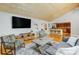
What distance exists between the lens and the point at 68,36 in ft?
6.24

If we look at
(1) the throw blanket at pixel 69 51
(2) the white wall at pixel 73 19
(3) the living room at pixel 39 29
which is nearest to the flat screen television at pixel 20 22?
(3) the living room at pixel 39 29

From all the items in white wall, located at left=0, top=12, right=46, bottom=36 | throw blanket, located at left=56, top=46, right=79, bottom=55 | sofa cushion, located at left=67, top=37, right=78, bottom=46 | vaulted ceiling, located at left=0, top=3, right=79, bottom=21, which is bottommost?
throw blanket, located at left=56, top=46, right=79, bottom=55

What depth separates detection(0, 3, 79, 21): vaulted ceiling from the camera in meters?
1.86

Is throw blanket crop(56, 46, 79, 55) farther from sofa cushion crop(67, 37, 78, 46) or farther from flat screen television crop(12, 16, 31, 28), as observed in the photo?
flat screen television crop(12, 16, 31, 28)

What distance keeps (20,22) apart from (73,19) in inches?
29.9

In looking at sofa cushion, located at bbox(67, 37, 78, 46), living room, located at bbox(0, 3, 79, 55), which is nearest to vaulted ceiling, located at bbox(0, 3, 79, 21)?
living room, located at bbox(0, 3, 79, 55)

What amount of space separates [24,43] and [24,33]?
0.14 metres

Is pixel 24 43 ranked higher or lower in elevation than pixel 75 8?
lower

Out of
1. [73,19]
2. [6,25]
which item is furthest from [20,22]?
[73,19]
